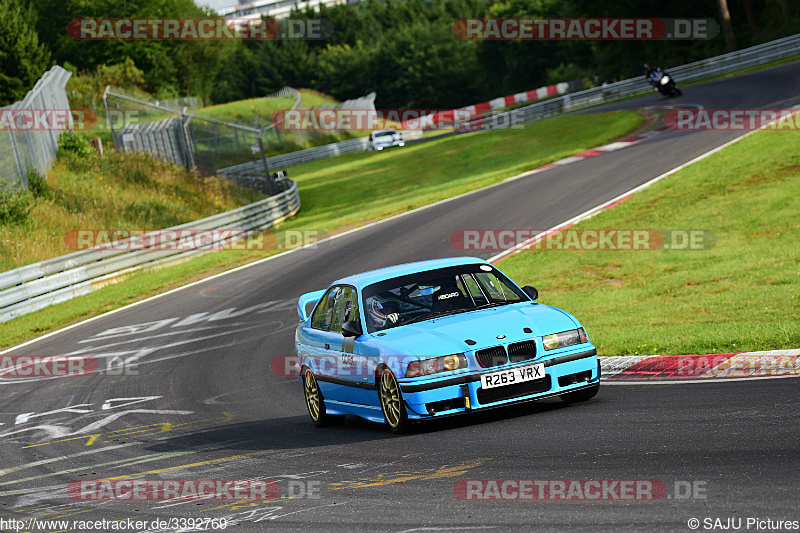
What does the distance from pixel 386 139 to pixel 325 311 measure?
54.2m

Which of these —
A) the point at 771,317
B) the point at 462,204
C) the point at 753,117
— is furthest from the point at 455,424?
the point at 753,117

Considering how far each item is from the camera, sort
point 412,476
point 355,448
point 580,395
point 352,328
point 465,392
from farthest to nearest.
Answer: point 352,328 < point 580,395 < point 355,448 < point 465,392 < point 412,476

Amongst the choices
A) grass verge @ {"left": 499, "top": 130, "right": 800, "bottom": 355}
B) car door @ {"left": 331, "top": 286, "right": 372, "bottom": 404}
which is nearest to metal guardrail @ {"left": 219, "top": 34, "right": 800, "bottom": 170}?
grass verge @ {"left": 499, "top": 130, "right": 800, "bottom": 355}

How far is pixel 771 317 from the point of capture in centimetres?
1184

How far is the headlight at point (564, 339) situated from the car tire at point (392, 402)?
1309mm

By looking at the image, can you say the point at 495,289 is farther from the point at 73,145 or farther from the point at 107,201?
the point at 73,145

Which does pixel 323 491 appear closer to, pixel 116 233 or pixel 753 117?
pixel 116 233

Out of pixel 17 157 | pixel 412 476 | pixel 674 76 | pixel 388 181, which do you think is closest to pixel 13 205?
pixel 17 157

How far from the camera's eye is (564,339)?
27.7 feet

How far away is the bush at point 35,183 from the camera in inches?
1160

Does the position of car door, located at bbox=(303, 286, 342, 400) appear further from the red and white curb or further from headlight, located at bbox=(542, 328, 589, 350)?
the red and white curb

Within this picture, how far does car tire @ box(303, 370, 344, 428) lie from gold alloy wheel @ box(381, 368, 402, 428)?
131 centimetres

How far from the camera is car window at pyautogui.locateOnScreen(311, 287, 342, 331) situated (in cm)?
1016

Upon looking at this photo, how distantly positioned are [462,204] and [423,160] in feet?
63.6
